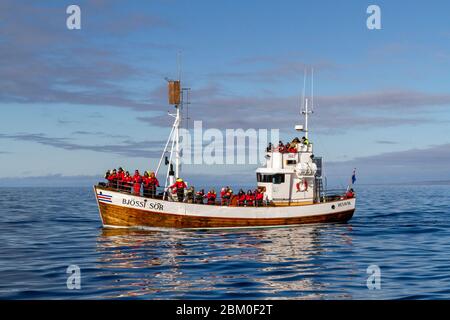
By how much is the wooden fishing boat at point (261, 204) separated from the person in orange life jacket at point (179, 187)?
1.35 feet

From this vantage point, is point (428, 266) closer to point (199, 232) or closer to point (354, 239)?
point (354, 239)

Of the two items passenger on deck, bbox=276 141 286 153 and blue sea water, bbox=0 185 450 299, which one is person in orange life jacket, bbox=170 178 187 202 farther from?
passenger on deck, bbox=276 141 286 153

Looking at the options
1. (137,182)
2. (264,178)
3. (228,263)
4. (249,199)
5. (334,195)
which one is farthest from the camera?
(334,195)

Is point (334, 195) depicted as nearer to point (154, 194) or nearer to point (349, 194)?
point (349, 194)

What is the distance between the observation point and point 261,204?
43312mm

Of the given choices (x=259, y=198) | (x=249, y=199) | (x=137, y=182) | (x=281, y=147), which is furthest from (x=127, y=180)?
(x=281, y=147)

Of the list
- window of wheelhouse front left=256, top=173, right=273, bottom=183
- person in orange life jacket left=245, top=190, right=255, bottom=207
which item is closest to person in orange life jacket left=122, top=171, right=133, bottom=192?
person in orange life jacket left=245, top=190, right=255, bottom=207

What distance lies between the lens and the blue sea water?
20.0 m

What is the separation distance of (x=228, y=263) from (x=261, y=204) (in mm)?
17212

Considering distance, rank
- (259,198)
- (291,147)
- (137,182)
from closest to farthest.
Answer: (137,182), (259,198), (291,147)

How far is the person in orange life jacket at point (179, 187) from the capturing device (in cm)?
4012

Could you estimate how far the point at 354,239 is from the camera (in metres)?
36.5
